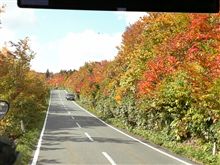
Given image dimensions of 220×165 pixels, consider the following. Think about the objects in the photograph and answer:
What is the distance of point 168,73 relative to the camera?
2305 centimetres

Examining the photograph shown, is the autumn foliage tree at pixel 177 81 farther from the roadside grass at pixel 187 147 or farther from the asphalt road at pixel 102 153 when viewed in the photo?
the asphalt road at pixel 102 153

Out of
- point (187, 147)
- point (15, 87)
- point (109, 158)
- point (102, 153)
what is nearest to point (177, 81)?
point (187, 147)

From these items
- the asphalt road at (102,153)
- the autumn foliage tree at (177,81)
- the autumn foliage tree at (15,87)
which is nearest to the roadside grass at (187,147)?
the autumn foliage tree at (177,81)

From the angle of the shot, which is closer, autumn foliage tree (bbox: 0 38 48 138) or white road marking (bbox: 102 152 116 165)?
white road marking (bbox: 102 152 116 165)

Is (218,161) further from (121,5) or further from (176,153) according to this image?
(121,5)

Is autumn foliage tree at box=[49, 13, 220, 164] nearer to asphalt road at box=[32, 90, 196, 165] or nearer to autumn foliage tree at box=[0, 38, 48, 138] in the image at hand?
asphalt road at box=[32, 90, 196, 165]

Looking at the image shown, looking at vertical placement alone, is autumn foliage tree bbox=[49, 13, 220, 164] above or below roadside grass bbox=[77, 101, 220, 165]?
above

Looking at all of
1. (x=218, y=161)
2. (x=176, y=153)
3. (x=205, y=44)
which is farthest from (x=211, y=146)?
(x=205, y=44)

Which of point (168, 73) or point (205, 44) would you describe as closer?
point (205, 44)

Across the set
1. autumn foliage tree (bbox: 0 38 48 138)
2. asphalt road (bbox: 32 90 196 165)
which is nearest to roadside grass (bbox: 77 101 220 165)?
asphalt road (bbox: 32 90 196 165)

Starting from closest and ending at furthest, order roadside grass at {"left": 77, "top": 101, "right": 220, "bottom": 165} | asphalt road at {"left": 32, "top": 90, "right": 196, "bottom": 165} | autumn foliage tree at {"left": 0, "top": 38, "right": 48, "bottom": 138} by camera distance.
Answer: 1. roadside grass at {"left": 77, "top": 101, "right": 220, "bottom": 165}
2. asphalt road at {"left": 32, "top": 90, "right": 196, "bottom": 165}
3. autumn foliage tree at {"left": 0, "top": 38, "right": 48, "bottom": 138}

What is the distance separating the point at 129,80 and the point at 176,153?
621 inches

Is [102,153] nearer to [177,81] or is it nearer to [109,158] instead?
[109,158]

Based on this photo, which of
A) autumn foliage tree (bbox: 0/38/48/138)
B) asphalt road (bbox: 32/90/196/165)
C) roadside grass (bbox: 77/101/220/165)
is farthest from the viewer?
autumn foliage tree (bbox: 0/38/48/138)
